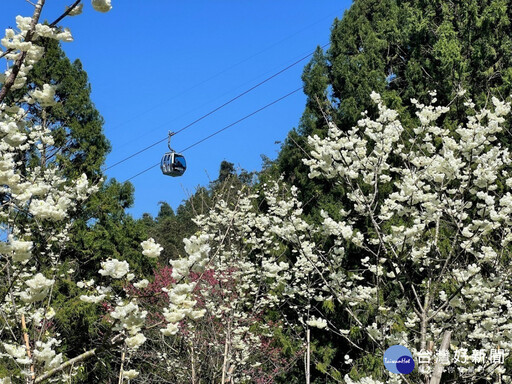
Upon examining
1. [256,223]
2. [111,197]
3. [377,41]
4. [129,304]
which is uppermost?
[377,41]

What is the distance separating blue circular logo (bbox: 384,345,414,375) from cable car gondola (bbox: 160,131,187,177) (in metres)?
6.99

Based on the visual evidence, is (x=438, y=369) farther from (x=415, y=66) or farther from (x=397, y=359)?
(x=415, y=66)

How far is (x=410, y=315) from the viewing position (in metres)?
4.45

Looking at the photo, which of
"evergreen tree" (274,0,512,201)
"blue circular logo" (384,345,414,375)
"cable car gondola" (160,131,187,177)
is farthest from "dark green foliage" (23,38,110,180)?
"blue circular logo" (384,345,414,375)

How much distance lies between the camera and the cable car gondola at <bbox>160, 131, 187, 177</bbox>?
1052 cm

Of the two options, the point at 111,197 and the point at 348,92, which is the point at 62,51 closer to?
the point at 111,197

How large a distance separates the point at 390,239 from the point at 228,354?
363cm

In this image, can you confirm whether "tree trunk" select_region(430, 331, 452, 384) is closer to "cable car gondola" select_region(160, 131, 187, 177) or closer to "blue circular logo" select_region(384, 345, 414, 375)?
"blue circular logo" select_region(384, 345, 414, 375)

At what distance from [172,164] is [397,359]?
7.02m

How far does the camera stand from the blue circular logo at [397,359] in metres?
4.09

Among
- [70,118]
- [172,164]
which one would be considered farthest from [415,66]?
[70,118]

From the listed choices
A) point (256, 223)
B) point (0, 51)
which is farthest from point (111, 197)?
point (0, 51)

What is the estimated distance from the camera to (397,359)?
411cm

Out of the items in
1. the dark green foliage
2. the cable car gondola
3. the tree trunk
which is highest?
the dark green foliage
